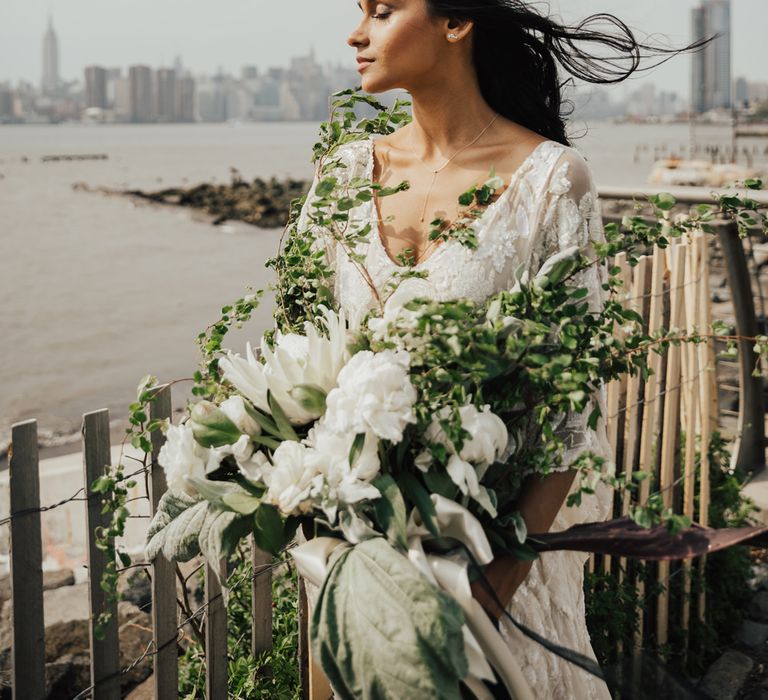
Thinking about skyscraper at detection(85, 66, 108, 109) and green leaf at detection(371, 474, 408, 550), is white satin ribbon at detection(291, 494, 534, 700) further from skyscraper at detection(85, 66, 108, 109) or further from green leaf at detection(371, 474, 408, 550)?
skyscraper at detection(85, 66, 108, 109)

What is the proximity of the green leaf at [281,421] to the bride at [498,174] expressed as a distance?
0.25 meters

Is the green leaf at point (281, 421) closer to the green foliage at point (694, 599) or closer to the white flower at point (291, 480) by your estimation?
the white flower at point (291, 480)

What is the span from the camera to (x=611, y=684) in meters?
2.90

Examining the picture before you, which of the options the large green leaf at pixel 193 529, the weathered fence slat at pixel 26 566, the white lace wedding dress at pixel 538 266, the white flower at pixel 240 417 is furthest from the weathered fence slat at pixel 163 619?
the white flower at pixel 240 417

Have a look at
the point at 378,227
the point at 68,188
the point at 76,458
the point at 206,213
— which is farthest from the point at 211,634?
the point at 68,188

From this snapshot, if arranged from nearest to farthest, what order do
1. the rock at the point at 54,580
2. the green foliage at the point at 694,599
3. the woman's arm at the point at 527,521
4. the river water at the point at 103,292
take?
the woman's arm at the point at 527,521 → the green foliage at the point at 694,599 → the rock at the point at 54,580 → the river water at the point at 103,292

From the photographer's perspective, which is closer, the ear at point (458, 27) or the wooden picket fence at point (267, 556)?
the ear at point (458, 27)

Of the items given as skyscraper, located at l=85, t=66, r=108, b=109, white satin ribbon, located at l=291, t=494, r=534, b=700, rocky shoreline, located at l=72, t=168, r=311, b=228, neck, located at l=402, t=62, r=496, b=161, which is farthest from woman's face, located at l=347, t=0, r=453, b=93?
skyscraper, located at l=85, t=66, r=108, b=109

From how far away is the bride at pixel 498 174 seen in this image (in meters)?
1.84

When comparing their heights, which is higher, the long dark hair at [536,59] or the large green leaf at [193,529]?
the long dark hair at [536,59]

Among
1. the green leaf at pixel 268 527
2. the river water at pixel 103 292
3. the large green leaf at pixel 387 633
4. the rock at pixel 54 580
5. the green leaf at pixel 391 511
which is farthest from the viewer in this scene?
the river water at pixel 103 292

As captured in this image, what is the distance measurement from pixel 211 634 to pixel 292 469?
1.32 metres

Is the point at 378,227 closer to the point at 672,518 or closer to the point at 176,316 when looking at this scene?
the point at 672,518

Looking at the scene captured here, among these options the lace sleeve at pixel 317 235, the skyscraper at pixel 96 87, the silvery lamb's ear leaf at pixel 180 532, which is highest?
the skyscraper at pixel 96 87
